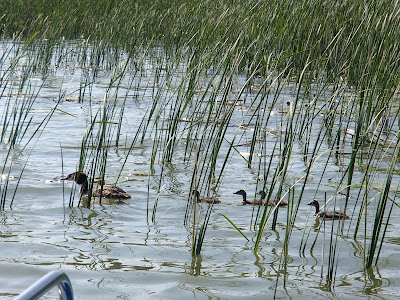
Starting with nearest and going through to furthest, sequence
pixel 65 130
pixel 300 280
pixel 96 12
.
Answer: pixel 300 280, pixel 65 130, pixel 96 12

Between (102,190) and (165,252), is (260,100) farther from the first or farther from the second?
(165,252)

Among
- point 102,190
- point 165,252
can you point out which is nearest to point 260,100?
point 102,190

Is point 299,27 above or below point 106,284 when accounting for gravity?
above

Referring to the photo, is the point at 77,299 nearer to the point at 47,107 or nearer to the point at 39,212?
the point at 39,212

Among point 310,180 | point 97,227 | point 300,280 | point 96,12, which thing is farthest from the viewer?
point 96,12

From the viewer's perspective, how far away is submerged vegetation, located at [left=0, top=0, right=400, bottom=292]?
12.4 feet

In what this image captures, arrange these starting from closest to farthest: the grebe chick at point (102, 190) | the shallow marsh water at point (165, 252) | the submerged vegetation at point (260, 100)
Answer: the shallow marsh water at point (165, 252)
the submerged vegetation at point (260, 100)
the grebe chick at point (102, 190)

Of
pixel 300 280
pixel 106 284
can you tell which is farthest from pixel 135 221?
pixel 300 280

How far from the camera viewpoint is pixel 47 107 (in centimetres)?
808

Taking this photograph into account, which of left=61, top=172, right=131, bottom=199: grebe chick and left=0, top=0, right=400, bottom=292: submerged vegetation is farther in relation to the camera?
left=61, top=172, right=131, bottom=199: grebe chick

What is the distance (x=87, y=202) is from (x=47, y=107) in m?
3.95

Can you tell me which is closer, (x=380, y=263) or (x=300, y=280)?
(x=300, y=280)

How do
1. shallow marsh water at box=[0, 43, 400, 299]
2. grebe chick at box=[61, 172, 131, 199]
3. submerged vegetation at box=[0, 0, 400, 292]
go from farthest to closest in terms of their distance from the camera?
grebe chick at box=[61, 172, 131, 199], submerged vegetation at box=[0, 0, 400, 292], shallow marsh water at box=[0, 43, 400, 299]

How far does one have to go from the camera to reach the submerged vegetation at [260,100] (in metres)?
3.77
